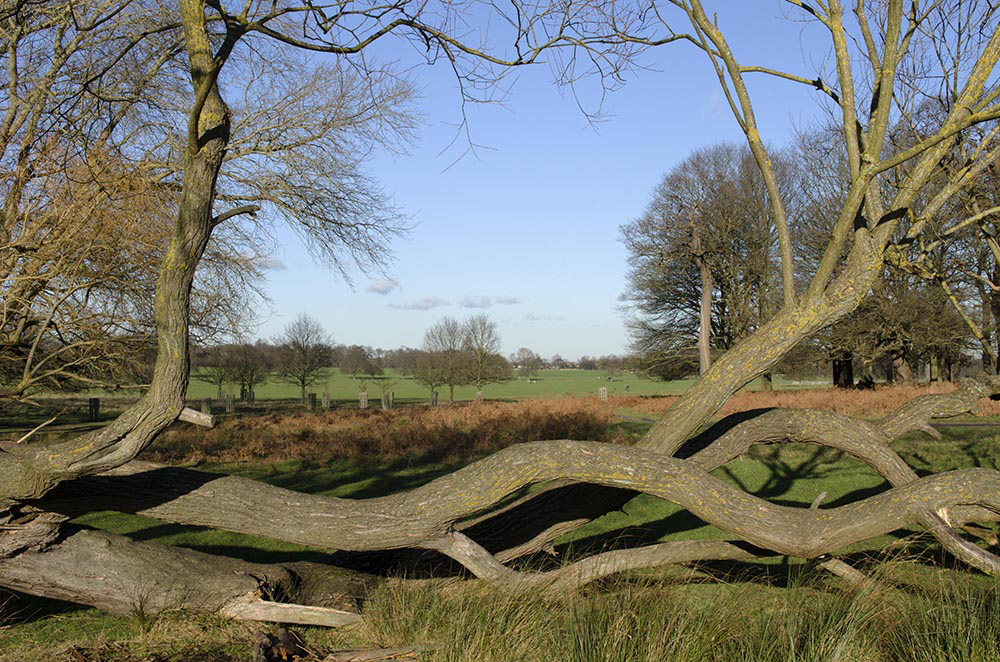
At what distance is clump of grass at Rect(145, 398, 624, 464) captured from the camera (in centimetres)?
1494

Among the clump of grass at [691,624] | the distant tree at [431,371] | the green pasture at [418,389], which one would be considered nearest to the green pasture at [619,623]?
the clump of grass at [691,624]

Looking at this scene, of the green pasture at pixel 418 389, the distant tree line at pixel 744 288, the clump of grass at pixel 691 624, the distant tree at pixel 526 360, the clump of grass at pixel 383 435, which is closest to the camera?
the clump of grass at pixel 691 624

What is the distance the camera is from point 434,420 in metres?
20.2

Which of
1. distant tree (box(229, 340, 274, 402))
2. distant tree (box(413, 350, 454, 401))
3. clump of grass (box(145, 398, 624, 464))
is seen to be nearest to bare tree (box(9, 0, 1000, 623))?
clump of grass (box(145, 398, 624, 464))

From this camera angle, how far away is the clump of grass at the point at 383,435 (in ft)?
49.0

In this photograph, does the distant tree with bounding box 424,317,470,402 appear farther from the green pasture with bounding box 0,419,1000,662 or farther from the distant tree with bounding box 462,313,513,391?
the green pasture with bounding box 0,419,1000,662

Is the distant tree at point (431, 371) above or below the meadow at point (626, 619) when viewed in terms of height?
above

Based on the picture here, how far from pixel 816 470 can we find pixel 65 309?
39.8 ft

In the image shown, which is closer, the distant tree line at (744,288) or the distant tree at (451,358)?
the distant tree line at (744,288)

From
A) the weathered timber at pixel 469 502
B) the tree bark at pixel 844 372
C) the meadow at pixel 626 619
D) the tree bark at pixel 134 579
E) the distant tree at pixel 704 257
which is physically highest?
the distant tree at pixel 704 257

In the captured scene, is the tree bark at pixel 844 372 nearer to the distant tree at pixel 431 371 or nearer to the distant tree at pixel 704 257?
the distant tree at pixel 704 257

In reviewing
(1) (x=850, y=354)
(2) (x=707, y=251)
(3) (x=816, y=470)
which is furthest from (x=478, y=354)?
(3) (x=816, y=470)

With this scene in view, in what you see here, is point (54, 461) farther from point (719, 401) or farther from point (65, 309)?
point (65, 309)

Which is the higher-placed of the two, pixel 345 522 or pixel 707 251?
pixel 707 251
